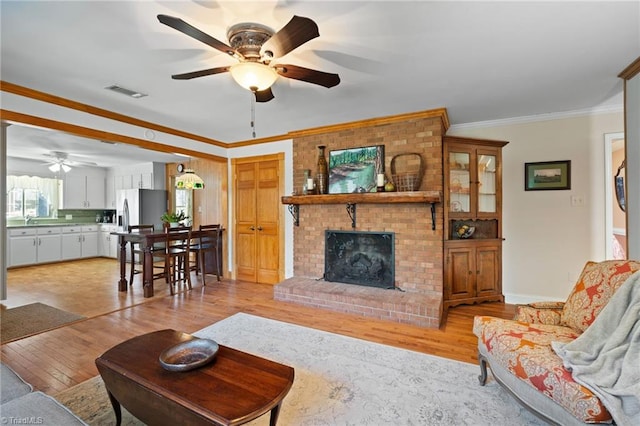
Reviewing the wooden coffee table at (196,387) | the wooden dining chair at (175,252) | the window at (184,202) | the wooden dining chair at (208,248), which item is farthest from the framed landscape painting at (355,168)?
the window at (184,202)

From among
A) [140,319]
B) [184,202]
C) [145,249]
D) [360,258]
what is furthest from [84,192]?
[360,258]

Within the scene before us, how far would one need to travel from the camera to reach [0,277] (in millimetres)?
3783

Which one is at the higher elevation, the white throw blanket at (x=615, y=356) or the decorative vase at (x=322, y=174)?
the decorative vase at (x=322, y=174)

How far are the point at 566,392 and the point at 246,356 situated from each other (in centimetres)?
163

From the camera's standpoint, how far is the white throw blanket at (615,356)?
1253mm

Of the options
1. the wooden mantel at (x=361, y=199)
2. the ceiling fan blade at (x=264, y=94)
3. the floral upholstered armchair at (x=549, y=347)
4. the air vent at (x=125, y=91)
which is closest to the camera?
the floral upholstered armchair at (x=549, y=347)

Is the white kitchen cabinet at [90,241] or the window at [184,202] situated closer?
the window at [184,202]

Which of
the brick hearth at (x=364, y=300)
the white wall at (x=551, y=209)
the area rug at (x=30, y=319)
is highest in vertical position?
the white wall at (x=551, y=209)

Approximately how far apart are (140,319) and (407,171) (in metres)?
3.65

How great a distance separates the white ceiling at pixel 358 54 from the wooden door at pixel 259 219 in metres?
1.49

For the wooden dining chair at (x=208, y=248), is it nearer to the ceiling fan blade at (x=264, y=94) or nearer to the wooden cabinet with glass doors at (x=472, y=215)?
the ceiling fan blade at (x=264, y=94)

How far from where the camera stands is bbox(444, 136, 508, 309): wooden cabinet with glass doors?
3758mm

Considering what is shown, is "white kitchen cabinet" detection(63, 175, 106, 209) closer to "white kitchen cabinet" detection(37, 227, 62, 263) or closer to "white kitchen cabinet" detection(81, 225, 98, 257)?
"white kitchen cabinet" detection(81, 225, 98, 257)

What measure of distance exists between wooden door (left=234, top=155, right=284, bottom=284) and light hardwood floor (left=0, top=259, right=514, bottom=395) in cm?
32
